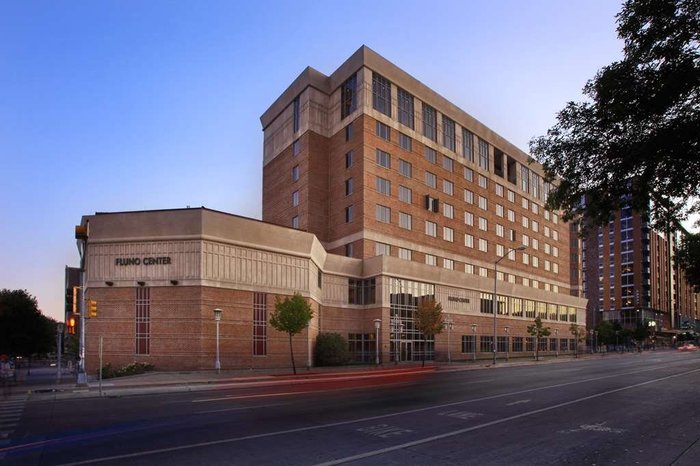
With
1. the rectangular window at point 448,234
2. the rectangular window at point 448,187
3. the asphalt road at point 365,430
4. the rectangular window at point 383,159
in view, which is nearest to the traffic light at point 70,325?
the asphalt road at point 365,430

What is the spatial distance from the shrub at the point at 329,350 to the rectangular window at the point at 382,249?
12.8m

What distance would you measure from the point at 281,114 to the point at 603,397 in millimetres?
56383

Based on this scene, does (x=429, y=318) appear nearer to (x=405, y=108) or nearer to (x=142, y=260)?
(x=142, y=260)

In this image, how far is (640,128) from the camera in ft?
42.4

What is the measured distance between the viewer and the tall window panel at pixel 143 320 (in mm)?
36469

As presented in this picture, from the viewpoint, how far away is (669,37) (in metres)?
11.8

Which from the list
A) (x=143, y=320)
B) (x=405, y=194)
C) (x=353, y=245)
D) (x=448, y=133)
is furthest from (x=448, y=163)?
(x=143, y=320)

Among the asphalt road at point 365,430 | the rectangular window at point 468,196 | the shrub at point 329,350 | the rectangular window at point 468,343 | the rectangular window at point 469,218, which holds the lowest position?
the rectangular window at point 468,343

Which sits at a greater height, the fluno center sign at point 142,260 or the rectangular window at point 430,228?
the rectangular window at point 430,228

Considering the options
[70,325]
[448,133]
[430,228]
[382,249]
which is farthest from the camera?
[448,133]

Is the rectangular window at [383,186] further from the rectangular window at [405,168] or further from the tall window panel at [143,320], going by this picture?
the tall window panel at [143,320]

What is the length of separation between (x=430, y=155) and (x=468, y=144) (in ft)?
34.6

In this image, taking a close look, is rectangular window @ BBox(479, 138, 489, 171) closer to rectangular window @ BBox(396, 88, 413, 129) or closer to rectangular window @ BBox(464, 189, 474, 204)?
rectangular window @ BBox(464, 189, 474, 204)

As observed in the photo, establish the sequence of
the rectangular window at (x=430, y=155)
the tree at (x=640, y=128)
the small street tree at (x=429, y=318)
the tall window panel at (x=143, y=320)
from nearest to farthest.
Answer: the tree at (x=640, y=128)
the tall window panel at (x=143, y=320)
the small street tree at (x=429, y=318)
the rectangular window at (x=430, y=155)
